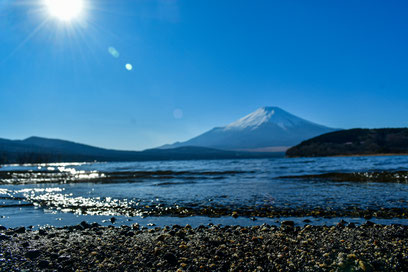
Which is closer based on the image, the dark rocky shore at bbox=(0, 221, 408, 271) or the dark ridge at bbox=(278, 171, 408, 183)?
the dark rocky shore at bbox=(0, 221, 408, 271)

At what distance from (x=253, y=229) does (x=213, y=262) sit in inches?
154

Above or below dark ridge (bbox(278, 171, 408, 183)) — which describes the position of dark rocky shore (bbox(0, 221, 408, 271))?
Result: above

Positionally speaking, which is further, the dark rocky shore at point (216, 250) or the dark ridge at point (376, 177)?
the dark ridge at point (376, 177)

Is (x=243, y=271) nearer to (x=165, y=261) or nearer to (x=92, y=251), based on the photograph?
(x=165, y=261)

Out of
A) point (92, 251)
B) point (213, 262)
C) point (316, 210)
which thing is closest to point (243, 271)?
point (213, 262)

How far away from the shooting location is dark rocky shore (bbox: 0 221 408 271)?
25.9ft

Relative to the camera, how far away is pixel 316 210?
52.3ft

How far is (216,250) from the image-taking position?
9.03 meters

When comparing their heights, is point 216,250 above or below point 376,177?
above

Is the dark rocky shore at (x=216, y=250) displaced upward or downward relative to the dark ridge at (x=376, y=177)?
upward

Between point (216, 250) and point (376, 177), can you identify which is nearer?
point (216, 250)

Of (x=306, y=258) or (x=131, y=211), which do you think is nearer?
(x=306, y=258)

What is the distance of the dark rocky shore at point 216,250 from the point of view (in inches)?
311

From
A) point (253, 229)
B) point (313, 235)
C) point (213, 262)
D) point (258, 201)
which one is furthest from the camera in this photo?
point (258, 201)
